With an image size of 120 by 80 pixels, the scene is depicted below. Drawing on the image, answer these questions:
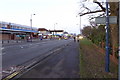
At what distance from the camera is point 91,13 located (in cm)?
1526

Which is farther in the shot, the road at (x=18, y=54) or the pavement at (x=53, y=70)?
the road at (x=18, y=54)

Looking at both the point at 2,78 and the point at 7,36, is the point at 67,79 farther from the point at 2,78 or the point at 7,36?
the point at 7,36

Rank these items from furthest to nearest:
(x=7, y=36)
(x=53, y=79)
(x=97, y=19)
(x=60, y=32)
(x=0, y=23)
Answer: (x=60, y=32), (x=0, y=23), (x=7, y=36), (x=97, y=19), (x=53, y=79)

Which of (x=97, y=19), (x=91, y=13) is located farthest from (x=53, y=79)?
(x=91, y=13)

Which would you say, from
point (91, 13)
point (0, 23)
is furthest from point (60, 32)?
point (91, 13)

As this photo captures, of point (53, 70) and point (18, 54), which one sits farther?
point (18, 54)

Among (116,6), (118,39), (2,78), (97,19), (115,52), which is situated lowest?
(2,78)

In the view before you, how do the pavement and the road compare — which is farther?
the road

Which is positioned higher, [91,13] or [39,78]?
[91,13]

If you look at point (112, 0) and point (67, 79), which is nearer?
point (67, 79)

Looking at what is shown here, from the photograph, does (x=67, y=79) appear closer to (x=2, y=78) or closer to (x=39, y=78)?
(x=39, y=78)

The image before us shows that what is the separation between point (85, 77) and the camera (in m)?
6.36

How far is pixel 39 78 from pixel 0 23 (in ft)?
247

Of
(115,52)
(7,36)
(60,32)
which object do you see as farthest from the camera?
(60,32)
